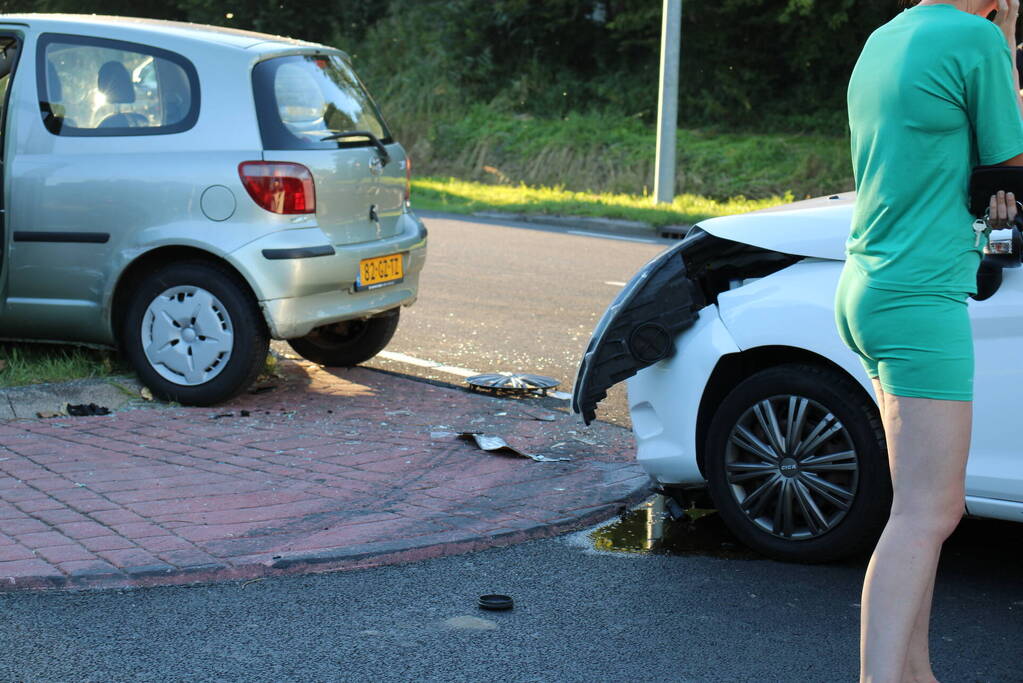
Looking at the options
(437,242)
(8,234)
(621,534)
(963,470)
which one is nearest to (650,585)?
(621,534)

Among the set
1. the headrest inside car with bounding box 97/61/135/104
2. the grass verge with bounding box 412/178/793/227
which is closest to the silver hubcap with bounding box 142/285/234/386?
the headrest inside car with bounding box 97/61/135/104

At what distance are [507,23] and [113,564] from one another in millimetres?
28764

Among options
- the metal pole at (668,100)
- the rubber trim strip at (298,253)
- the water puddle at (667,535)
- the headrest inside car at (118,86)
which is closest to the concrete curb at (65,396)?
the rubber trim strip at (298,253)

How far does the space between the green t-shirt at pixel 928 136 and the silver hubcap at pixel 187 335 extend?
427 cm

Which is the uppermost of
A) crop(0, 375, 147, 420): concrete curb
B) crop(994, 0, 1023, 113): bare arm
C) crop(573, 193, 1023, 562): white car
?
crop(994, 0, 1023, 113): bare arm

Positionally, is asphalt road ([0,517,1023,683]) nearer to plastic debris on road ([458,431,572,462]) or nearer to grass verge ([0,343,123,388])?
plastic debris on road ([458,431,572,462])

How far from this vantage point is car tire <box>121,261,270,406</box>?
671 cm

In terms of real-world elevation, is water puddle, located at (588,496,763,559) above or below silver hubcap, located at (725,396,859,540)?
below

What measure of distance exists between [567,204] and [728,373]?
13911 millimetres

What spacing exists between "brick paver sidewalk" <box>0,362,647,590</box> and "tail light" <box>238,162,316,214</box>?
3.27 feet

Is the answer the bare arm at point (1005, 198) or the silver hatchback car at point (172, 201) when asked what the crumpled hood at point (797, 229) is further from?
the silver hatchback car at point (172, 201)

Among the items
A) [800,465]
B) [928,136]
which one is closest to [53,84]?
[800,465]

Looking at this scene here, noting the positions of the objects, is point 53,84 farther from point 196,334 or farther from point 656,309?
point 656,309

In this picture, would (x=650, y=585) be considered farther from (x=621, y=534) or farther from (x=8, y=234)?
(x=8, y=234)
